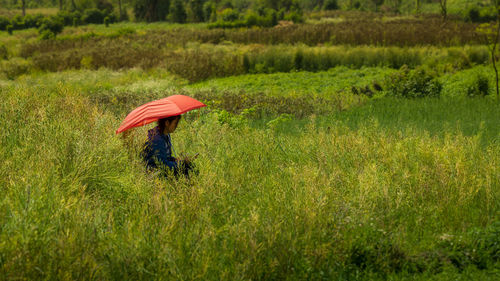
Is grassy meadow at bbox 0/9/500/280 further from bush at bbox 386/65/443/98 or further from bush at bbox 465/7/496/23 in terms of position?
bush at bbox 465/7/496/23

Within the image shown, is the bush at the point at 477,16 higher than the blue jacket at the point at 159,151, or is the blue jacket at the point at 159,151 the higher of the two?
the bush at the point at 477,16

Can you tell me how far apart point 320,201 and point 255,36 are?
27569mm

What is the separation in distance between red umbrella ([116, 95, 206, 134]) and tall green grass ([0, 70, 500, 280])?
44 cm

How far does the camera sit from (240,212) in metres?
4.38

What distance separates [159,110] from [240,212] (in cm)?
173

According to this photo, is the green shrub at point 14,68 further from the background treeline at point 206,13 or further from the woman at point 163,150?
the background treeline at point 206,13

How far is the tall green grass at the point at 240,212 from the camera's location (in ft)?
10.8

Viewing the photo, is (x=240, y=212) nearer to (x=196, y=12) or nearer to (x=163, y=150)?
(x=163, y=150)

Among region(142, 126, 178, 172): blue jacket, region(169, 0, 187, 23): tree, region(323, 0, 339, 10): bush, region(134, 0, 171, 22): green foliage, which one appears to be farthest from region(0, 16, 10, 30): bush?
region(142, 126, 178, 172): blue jacket

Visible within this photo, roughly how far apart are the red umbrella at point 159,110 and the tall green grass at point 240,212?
17.3 inches

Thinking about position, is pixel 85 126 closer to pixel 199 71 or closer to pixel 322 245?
pixel 322 245

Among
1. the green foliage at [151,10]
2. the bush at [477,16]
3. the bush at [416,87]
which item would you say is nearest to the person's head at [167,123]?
the bush at [416,87]

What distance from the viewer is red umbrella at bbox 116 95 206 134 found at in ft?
16.7

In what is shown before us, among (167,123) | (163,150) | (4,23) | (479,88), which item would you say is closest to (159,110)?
(167,123)
